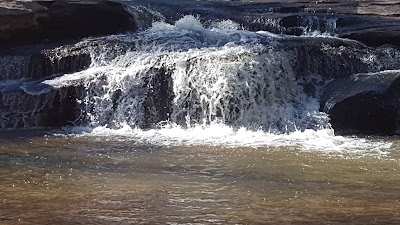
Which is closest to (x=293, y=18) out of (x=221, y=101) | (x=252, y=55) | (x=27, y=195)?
(x=252, y=55)

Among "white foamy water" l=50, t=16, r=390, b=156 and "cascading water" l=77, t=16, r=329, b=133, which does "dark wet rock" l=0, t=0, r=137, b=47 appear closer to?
"white foamy water" l=50, t=16, r=390, b=156

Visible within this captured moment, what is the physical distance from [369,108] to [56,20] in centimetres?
616

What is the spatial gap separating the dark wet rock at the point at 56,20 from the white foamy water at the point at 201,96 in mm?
1865

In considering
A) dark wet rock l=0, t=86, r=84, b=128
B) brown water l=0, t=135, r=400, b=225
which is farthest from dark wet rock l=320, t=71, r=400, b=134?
dark wet rock l=0, t=86, r=84, b=128

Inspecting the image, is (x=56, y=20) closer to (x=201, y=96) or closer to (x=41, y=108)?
(x=41, y=108)

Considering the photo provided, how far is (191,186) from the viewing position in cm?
578

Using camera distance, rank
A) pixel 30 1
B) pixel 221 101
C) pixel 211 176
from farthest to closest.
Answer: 1. pixel 30 1
2. pixel 221 101
3. pixel 211 176

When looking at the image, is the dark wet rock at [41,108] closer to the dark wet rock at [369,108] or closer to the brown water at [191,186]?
the brown water at [191,186]

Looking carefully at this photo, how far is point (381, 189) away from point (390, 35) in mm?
6374

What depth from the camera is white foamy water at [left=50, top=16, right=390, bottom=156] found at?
372 inches

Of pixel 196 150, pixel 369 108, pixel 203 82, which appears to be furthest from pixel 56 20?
pixel 369 108

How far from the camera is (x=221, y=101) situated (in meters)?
9.85

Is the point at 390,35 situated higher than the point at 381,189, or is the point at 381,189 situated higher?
the point at 390,35

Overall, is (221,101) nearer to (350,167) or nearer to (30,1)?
(350,167)
